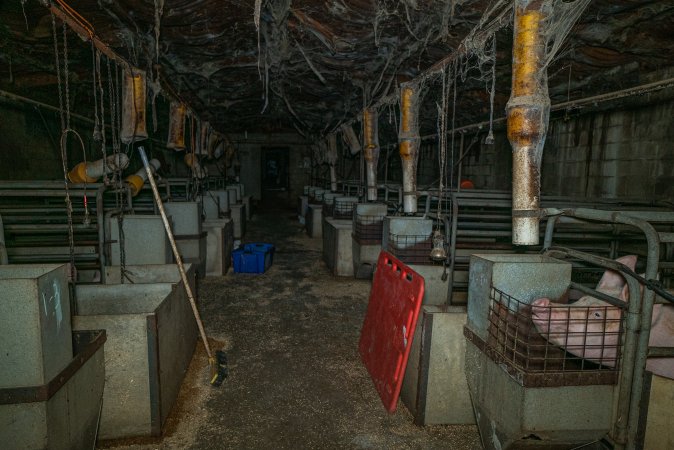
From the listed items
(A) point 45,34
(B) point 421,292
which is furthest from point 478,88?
(A) point 45,34

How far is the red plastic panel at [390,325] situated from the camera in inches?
147

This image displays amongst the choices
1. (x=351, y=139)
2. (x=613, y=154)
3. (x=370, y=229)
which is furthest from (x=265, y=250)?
(x=613, y=154)

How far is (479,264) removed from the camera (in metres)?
3.21

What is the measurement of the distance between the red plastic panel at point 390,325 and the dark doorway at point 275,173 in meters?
22.6

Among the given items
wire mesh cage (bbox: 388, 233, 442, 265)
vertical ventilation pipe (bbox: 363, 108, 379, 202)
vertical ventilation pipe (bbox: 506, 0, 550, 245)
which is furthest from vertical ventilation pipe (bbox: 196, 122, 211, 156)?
vertical ventilation pipe (bbox: 506, 0, 550, 245)

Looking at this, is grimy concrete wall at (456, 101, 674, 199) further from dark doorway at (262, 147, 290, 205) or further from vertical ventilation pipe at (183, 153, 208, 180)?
dark doorway at (262, 147, 290, 205)

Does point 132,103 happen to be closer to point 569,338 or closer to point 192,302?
point 192,302

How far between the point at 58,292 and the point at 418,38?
7456 mm

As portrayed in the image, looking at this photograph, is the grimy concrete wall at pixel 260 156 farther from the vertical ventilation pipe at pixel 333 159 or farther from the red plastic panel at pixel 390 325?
the red plastic panel at pixel 390 325

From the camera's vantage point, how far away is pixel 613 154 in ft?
26.6

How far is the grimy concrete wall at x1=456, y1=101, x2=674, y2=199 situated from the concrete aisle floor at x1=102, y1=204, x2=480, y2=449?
5654mm

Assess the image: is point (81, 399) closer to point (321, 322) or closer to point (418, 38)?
point (321, 322)

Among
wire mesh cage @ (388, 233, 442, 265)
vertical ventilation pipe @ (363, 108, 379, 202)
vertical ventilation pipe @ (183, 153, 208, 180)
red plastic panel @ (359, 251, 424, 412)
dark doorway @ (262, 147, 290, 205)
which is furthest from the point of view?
dark doorway @ (262, 147, 290, 205)

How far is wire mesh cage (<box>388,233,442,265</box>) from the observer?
6.18m
